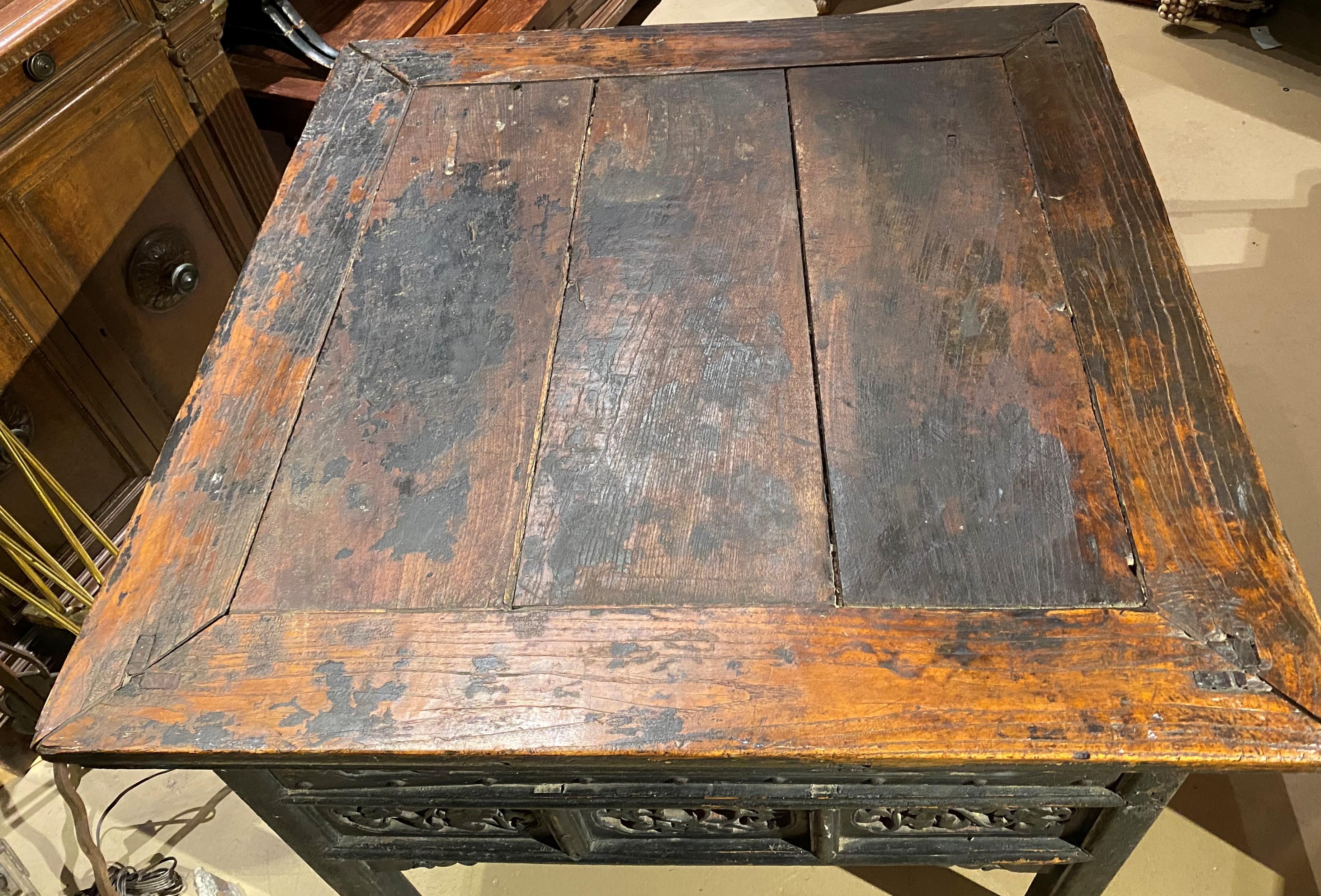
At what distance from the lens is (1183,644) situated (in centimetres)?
69

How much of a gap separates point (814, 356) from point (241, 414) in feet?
1.82

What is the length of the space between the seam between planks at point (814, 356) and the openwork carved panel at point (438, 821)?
0.41 metres

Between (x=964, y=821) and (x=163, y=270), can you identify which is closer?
(x=964, y=821)

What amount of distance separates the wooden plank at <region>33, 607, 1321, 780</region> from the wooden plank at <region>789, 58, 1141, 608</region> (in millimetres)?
44

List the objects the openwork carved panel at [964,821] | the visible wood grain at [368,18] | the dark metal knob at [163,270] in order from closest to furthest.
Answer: the openwork carved panel at [964,821]
the dark metal knob at [163,270]
the visible wood grain at [368,18]

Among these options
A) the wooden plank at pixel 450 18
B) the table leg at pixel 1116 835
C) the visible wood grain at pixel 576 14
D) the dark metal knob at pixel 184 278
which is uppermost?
the wooden plank at pixel 450 18

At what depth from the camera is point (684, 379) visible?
0.90 metres

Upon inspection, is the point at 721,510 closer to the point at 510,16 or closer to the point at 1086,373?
the point at 1086,373

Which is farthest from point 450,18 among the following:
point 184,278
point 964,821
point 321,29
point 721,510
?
point 964,821

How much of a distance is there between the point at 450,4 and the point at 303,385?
4.25 feet

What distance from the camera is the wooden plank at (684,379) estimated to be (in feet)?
2.54

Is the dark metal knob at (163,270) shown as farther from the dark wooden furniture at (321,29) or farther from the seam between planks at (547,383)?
the seam between planks at (547,383)

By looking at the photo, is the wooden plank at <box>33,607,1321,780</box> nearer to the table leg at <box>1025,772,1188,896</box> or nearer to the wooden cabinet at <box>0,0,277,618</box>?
the table leg at <box>1025,772,1188,896</box>

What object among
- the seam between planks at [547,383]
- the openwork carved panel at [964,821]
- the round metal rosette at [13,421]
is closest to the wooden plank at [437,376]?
the seam between planks at [547,383]
